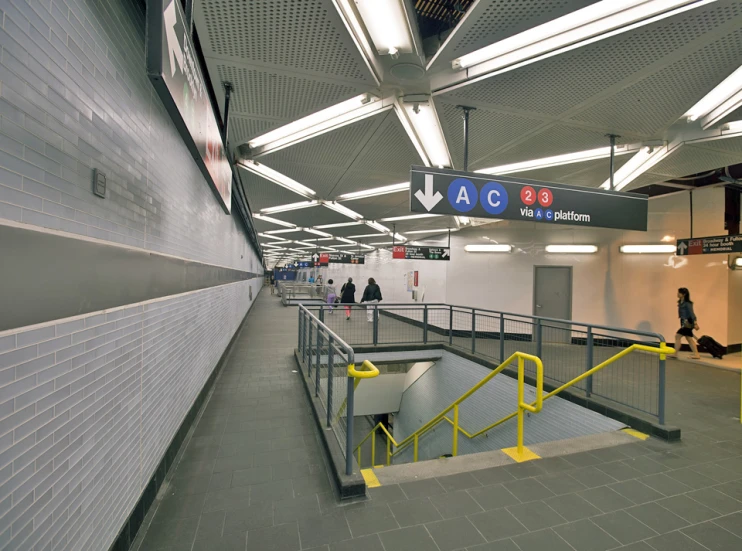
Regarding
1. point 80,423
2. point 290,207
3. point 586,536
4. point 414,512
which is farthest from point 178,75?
point 290,207

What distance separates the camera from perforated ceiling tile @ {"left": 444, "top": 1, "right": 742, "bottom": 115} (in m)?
2.30

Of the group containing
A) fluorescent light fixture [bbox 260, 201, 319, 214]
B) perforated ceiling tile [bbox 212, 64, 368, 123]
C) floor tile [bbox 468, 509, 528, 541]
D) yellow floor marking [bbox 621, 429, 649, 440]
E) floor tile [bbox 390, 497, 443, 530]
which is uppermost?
perforated ceiling tile [bbox 212, 64, 368, 123]

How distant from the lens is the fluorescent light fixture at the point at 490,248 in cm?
952

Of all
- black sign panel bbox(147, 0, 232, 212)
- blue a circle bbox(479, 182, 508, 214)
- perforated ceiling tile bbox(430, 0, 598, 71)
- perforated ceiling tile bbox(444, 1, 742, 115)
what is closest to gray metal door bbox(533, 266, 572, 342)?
blue a circle bbox(479, 182, 508, 214)

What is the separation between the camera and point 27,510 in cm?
117

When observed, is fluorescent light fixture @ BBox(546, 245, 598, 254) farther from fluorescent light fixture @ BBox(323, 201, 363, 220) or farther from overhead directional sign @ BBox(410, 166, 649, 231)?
fluorescent light fixture @ BBox(323, 201, 363, 220)

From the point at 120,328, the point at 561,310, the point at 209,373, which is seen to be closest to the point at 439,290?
the point at 561,310

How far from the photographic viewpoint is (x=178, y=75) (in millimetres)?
1626

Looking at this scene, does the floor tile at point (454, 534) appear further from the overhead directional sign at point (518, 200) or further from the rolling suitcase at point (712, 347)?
the rolling suitcase at point (712, 347)

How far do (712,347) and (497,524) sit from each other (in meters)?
8.35

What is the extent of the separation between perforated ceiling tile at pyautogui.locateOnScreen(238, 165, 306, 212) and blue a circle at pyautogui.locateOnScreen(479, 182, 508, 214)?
3.78 meters

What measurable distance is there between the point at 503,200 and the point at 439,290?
7.56 meters

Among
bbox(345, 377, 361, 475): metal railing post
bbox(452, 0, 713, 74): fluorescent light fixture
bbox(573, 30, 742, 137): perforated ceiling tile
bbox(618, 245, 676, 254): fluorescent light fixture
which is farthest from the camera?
bbox(618, 245, 676, 254): fluorescent light fixture

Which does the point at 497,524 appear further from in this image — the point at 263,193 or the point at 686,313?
the point at 686,313
